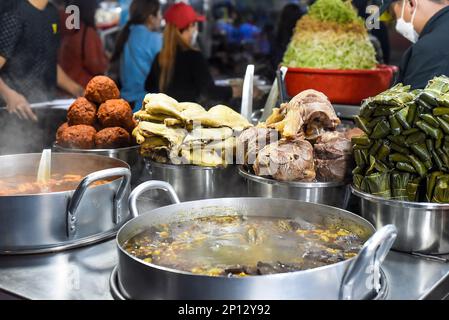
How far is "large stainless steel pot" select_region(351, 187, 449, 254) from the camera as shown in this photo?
1.67m

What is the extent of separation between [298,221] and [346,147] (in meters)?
0.38

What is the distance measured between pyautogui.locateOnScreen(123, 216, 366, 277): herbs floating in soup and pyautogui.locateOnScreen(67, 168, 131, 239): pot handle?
0.72ft

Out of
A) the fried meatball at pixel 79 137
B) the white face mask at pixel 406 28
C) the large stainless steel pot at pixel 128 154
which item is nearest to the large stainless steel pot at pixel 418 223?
the large stainless steel pot at pixel 128 154

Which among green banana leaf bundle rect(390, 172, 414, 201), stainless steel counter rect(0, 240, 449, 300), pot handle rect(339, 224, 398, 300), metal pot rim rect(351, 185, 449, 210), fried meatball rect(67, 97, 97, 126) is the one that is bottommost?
stainless steel counter rect(0, 240, 449, 300)

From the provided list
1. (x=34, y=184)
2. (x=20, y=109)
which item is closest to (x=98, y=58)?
(x=20, y=109)

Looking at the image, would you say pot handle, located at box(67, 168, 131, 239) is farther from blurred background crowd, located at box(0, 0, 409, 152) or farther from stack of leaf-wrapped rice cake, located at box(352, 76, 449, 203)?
blurred background crowd, located at box(0, 0, 409, 152)

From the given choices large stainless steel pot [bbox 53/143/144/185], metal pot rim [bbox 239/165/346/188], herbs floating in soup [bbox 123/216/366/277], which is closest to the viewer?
herbs floating in soup [bbox 123/216/366/277]

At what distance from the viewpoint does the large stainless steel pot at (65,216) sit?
1678mm

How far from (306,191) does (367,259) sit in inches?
25.1

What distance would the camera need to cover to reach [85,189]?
5.56ft

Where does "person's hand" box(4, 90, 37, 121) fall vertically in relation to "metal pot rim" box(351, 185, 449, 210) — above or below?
above

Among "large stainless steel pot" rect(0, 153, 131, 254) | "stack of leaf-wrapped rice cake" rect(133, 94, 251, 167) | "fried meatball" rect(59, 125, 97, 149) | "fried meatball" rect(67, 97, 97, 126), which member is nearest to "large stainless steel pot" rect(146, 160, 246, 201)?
"stack of leaf-wrapped rice cake" rect(133, 94, 251, 167)

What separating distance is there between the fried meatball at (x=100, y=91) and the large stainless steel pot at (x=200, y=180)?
1.75ft
